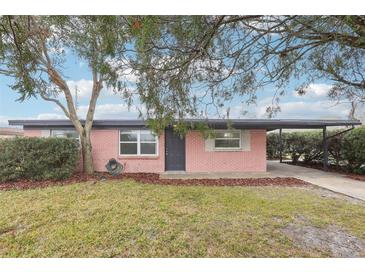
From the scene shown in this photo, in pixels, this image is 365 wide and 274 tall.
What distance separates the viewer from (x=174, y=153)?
12.3 meters

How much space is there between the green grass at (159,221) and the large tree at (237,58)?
6.65ft

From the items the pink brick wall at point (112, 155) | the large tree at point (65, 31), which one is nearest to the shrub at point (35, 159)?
the pink brick wall at point (112, 155)

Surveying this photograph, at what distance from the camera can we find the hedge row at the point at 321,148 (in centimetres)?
1139

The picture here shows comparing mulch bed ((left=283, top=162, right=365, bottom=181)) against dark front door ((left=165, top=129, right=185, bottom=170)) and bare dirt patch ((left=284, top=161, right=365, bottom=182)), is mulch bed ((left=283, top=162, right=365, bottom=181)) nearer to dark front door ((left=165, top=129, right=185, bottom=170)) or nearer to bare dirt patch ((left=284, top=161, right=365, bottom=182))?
bare dirt patch ((left=284, top=161, right=365, bottom=182))

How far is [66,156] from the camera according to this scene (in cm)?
990

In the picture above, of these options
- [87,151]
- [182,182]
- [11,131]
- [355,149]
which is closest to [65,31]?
[182,182]

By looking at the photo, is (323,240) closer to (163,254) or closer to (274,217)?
(274,217)

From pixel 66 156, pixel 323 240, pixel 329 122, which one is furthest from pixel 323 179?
pixel 66 156

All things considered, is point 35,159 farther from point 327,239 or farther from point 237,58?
point 327,239

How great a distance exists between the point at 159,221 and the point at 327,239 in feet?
9.40

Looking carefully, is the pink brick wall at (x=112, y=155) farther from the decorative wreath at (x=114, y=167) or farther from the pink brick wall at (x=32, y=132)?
the pink brick wall at (x=32, y=132)

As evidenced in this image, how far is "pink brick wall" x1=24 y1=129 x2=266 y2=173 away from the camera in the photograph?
11.9 meters
